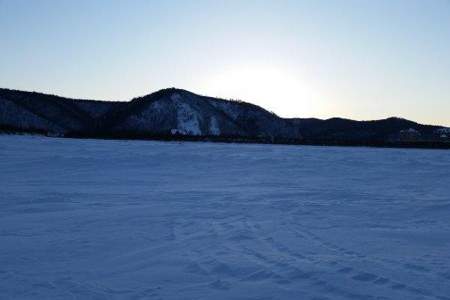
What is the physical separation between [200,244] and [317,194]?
615 cm

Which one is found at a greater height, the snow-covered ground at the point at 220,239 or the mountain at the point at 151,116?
the mountain at the point at 151,116

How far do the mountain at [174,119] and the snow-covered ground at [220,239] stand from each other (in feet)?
142

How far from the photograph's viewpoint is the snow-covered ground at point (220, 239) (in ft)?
13.5

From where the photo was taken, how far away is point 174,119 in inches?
2574

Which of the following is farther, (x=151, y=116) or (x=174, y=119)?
(x=151, y=116)

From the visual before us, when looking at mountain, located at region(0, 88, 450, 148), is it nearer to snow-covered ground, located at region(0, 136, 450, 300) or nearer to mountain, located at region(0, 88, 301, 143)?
mountain, located at region(0, 88, 301, 143)

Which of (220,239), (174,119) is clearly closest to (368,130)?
(174,119)

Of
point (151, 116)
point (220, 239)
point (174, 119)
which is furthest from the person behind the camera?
point (151, 116)

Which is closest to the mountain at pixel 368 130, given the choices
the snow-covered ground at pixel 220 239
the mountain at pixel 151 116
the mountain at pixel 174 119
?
the mountain at pixel 174 119

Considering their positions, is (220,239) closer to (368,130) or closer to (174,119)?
(174,119)

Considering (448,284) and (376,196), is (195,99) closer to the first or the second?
(376,196)

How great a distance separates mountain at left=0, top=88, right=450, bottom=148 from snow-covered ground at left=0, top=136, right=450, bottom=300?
4338 cm

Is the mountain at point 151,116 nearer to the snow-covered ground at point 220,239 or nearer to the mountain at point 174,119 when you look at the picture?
the mountain at point 174,119

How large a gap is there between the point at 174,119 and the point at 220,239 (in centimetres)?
5999
